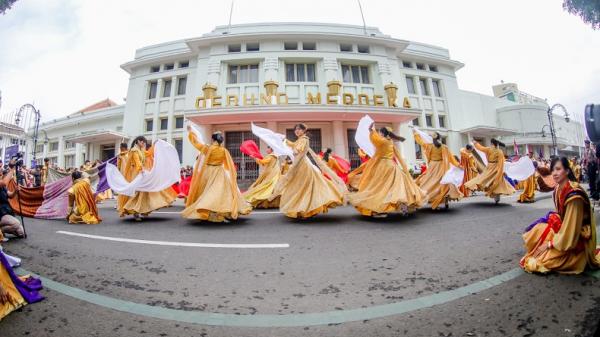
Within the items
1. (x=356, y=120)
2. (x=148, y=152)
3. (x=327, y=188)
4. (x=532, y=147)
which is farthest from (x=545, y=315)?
(x=532, y=147)

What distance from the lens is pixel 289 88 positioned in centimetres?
2147

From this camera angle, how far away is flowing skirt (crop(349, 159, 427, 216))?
5.52 meters

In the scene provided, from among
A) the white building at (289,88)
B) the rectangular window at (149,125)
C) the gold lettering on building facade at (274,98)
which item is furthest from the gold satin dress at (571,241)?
the rectangular window at (149,125)

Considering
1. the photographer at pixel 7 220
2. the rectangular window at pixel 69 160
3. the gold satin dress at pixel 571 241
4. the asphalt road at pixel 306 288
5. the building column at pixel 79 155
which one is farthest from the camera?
the rectangular window at pixel 69 160

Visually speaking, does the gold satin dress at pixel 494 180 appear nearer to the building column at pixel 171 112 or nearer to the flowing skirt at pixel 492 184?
the flowing skirt at pixel 492 184

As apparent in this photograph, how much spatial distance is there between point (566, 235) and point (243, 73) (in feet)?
75.3

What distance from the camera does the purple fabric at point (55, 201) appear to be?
7363mm

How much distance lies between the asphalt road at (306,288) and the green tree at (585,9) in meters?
3.40

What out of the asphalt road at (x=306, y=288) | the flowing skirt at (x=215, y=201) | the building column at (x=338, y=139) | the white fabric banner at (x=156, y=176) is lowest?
the asphalt road at (x=306, y=288)

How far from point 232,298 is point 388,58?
25446 mm

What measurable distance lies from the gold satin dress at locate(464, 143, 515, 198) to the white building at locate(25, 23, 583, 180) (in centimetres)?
A: 1093

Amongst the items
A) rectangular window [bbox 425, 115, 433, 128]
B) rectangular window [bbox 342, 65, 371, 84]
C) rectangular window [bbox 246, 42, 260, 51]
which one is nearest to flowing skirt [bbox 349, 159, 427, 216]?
rectangular window [bbox 342, 65, 371, 84]

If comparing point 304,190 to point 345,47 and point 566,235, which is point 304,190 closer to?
point 566,235

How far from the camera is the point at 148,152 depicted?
8.02 metres
